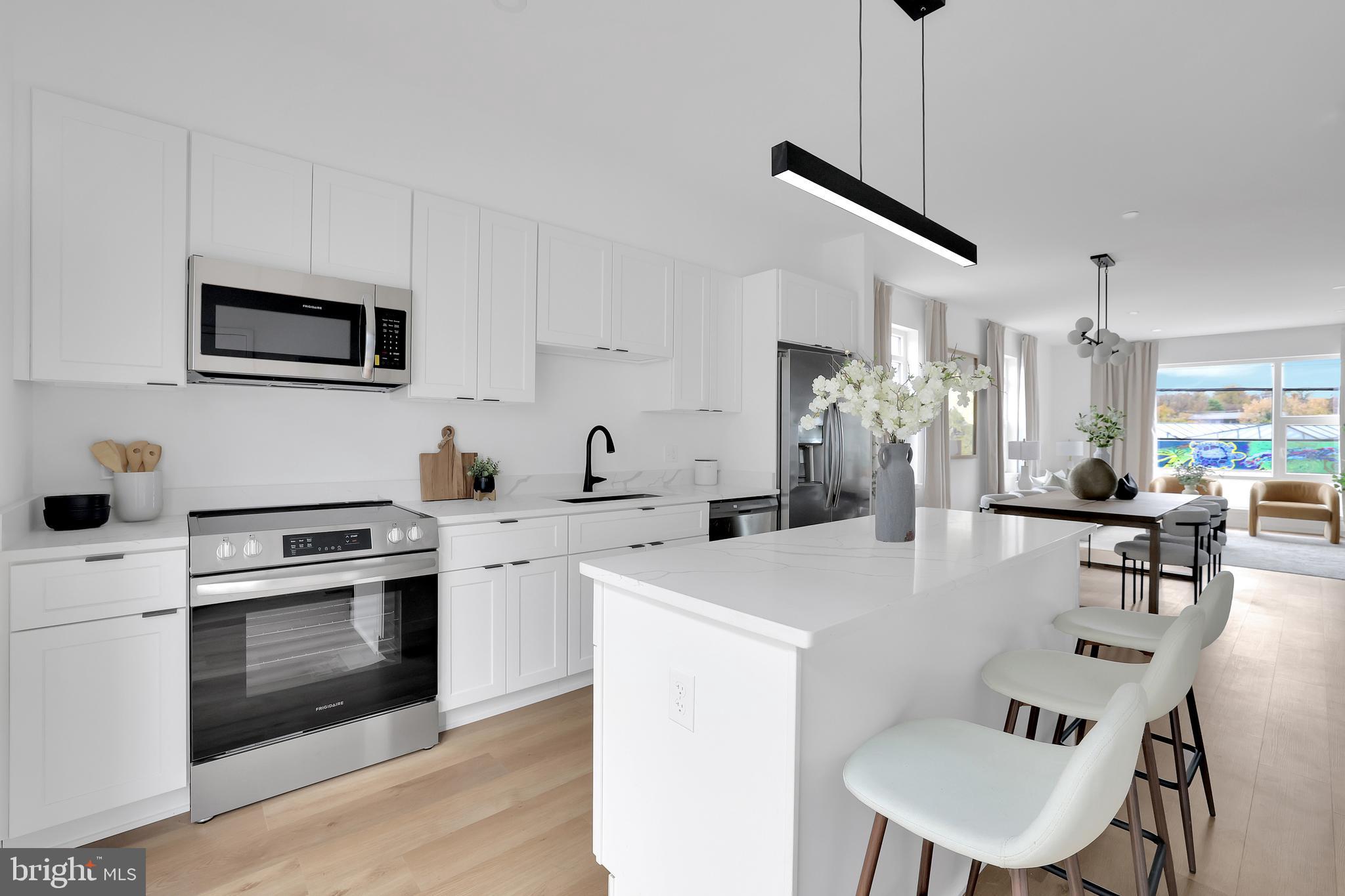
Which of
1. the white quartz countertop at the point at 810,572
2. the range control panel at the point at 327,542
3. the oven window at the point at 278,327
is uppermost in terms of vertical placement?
the oven window at the point at 278,327

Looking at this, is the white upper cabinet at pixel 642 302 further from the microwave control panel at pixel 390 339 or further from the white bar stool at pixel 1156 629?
the white bar stool at pixel 1156 629

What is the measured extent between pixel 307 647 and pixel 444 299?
156cm

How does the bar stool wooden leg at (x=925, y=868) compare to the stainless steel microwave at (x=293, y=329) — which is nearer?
the bar stool wooden leg at (x=925, y=868)

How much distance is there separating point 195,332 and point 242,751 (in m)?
1.48

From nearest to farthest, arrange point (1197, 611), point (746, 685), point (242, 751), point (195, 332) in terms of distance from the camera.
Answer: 1. point (746, 685)
2. point (1197, 611)
3. point (242, 751)
4. point (195, 332)

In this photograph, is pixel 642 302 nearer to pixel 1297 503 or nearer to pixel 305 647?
pixel 305 647

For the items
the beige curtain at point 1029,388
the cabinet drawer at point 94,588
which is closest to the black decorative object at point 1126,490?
the beige curtain at point 1029,388

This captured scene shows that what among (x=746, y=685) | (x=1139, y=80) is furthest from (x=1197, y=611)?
(x=1139, y=80)

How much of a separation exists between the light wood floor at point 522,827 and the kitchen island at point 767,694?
0.38 meters

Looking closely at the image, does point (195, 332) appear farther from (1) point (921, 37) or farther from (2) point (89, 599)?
(1) point (921, 37)

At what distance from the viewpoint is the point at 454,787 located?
2.26 metres

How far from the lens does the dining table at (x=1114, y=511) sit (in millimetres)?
4152

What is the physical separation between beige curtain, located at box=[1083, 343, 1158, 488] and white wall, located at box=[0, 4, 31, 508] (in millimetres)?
11284

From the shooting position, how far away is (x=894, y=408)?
78.3 inches
